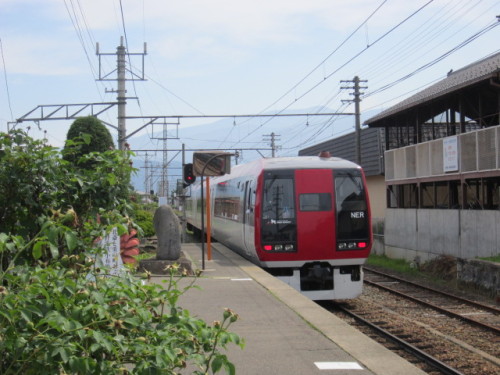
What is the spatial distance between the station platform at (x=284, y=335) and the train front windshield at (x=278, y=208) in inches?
39.1

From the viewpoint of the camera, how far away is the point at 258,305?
9.70 metres

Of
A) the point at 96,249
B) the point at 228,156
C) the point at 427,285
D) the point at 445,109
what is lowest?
the point at 427,285

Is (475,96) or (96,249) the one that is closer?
(96,249)

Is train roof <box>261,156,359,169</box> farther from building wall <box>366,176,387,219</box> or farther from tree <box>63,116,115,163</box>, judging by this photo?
building wall <box>366,176,387,219</box>

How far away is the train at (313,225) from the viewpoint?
1298cm

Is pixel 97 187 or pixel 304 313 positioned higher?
pixel 97 187

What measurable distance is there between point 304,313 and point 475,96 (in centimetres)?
1589

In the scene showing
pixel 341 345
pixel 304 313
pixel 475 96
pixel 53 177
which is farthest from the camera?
pixel 475 96

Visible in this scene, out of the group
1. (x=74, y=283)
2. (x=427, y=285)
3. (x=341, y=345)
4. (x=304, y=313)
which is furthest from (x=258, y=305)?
(x=427, y=285)

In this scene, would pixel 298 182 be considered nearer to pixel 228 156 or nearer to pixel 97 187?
pixel 228 156

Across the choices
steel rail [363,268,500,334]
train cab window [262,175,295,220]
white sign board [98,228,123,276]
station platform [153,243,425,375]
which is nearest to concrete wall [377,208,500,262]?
steel rail [363,268,500,334]

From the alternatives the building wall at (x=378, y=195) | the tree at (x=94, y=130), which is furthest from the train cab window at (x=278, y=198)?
the building wall at (x=378, y=195)

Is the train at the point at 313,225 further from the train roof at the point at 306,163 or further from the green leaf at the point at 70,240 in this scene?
the green leaf at the point at 70,240

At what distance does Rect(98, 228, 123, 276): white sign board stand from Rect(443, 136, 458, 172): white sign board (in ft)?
51.9
